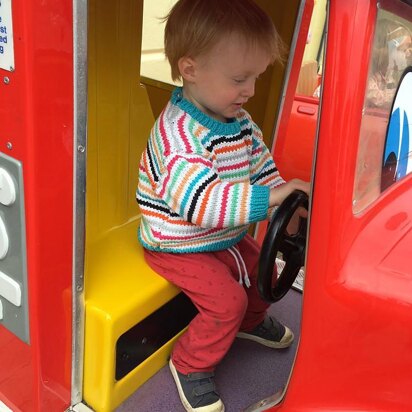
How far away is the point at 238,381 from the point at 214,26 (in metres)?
1.03

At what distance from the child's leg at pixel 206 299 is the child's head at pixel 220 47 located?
0.43 meters

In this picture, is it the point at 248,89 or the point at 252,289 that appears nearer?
the point at 248,89

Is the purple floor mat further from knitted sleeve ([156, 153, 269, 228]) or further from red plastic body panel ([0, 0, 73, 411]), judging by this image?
knitted sleeve ([156, 153, 269, 228])

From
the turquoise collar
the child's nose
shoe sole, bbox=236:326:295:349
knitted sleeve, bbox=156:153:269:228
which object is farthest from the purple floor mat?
the child's nose

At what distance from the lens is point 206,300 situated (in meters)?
1.32

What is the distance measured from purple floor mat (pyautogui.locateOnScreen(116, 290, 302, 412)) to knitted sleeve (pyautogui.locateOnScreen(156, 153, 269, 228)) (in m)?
0.57

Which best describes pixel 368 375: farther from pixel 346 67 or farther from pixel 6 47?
pixel 6 47

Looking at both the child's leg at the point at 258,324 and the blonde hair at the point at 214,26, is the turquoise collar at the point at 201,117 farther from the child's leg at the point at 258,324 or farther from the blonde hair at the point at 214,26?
the child's leg at the point at 258,324

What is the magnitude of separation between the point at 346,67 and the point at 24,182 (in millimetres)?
653

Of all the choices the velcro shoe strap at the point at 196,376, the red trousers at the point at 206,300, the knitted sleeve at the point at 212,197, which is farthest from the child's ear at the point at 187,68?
the velcro shoe strap at the point at 196,376

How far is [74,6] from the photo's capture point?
874 millimetres

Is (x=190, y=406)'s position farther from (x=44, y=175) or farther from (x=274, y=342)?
(x=44, y=175)

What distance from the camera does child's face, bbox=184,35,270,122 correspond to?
1169 millimetres

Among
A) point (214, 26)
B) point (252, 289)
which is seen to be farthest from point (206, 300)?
point (214, 26)
